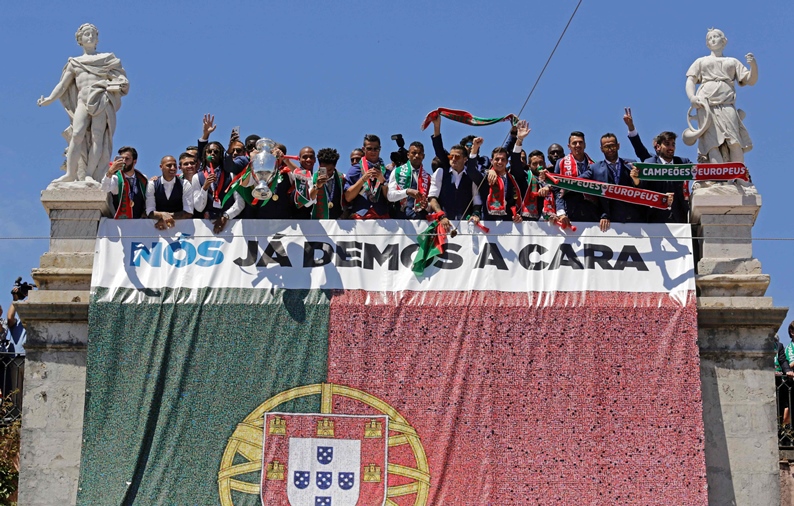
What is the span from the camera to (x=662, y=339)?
64.5 ft

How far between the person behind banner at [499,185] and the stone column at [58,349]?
464cm

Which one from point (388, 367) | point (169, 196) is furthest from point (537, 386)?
point (169, 196)

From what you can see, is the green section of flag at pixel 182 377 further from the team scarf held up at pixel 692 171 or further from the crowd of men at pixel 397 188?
the team scarf held up at pixel 692 171

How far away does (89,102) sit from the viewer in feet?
69.3

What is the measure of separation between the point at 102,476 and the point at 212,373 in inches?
69.0

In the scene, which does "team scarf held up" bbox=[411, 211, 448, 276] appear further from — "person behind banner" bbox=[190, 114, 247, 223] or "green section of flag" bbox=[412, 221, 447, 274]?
"person behind banner" bbox=[190, 114, 247, 223]

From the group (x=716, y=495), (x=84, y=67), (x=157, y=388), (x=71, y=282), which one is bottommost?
(x=716, y=495)

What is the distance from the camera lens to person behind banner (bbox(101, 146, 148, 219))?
67.4 feet

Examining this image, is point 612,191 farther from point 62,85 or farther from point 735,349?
point 62,85

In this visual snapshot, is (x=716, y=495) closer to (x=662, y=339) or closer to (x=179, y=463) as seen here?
(x=662, y=339)

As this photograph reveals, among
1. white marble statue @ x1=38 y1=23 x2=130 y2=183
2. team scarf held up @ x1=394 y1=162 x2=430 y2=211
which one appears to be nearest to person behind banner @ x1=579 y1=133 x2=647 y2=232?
team scarf held up @ x1=394 y1=162 x2=430 y2=211

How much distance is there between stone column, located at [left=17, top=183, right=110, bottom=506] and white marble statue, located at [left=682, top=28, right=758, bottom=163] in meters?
7.62

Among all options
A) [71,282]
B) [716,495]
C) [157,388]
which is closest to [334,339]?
[157,388]

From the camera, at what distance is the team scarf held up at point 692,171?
66.6ft
